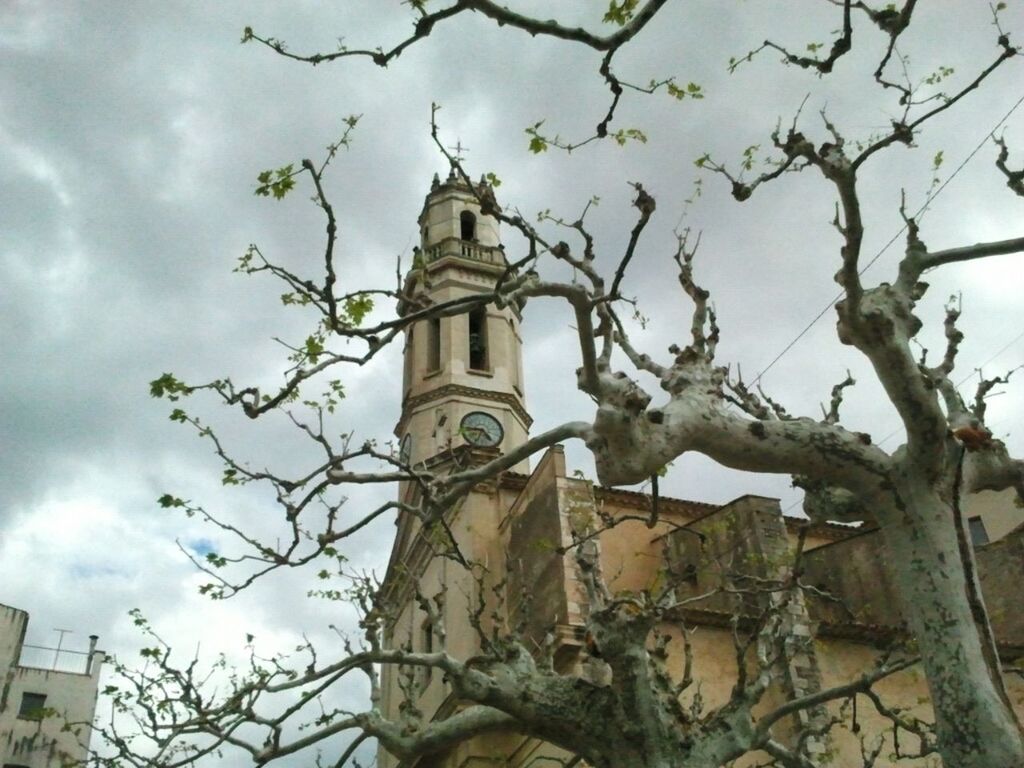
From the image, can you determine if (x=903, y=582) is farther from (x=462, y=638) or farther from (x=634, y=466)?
(x=462, y=638)

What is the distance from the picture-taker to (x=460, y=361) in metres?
25.2

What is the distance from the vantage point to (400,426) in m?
25.5

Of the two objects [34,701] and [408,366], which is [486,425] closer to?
[408,366]

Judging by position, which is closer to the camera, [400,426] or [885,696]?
[885,696]

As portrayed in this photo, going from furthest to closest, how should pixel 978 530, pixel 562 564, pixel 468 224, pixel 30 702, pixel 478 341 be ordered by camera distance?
pixel 468 224 → pixel 30 702 → pixel 478 341 → pixel 978 530 → pixel 562 564

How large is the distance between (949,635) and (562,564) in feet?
32.9

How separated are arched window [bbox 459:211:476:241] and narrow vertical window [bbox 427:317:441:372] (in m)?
4.19

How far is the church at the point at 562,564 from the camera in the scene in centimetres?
1459

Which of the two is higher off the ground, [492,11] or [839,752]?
[492,11]

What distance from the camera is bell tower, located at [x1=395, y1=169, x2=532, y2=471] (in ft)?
78.0

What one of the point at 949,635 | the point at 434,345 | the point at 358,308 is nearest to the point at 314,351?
the point at 358,308

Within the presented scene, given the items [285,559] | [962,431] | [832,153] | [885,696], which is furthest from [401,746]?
[885,696]

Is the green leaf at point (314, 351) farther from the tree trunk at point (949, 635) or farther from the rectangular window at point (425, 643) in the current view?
the rectangular window at point (425, 643)

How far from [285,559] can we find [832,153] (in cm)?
574
